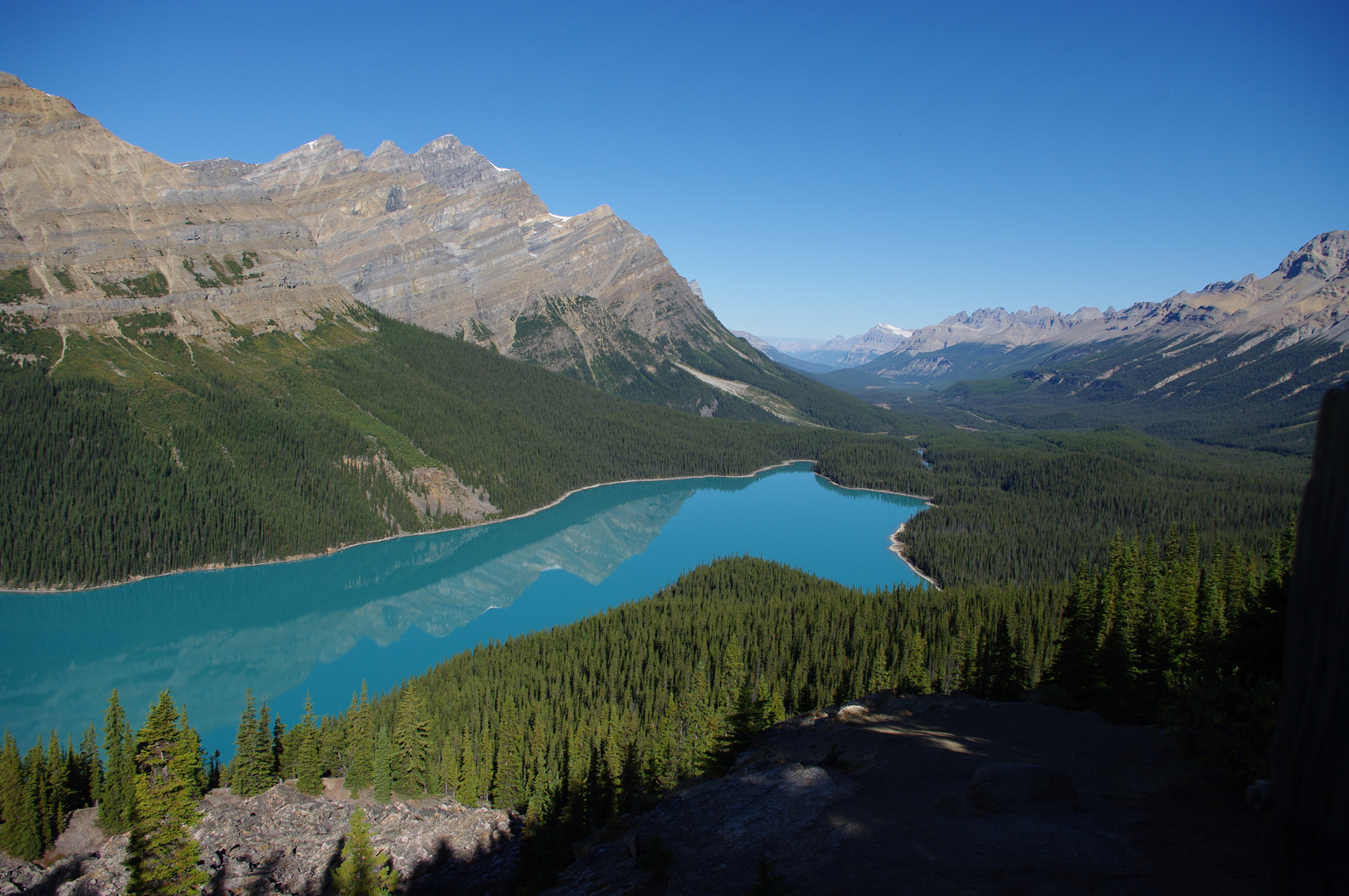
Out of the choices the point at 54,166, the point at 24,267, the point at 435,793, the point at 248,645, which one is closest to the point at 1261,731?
the point at 435,793

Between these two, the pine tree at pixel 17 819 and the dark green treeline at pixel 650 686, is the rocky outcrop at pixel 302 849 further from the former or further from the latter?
the dark green treeline at pixel 650 686

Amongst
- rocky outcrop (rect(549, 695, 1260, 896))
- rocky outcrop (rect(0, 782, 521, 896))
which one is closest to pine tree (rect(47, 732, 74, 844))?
rocky outcrop (rect(0, 782, 521, 896))

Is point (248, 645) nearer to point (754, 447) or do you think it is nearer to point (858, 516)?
point (858, 516)

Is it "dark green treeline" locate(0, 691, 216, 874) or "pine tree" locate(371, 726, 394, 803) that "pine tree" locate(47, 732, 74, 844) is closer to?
"dark green treeline" locate(0, 691, 216, 874)

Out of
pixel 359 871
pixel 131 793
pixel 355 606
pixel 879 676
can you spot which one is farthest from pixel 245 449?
pixel 879 676

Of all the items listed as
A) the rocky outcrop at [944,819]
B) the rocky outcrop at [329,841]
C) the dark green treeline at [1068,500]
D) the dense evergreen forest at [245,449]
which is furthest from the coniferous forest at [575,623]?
the rocky outcrop at [944,819]

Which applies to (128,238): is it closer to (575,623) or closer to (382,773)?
(575,623)
